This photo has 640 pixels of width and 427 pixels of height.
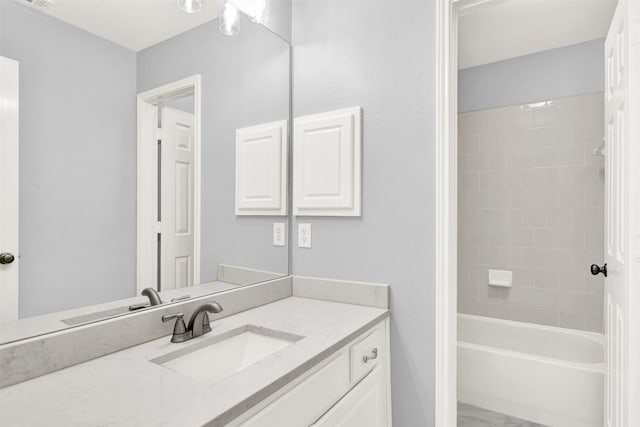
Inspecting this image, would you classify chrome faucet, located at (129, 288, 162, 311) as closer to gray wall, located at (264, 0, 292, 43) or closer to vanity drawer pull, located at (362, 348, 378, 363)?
vanity drawer pull, located at (362, 348, 378, 363)

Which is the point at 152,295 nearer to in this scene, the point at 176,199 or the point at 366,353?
the point at 176,199

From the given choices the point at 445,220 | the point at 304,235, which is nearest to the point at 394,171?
the point at 445,220

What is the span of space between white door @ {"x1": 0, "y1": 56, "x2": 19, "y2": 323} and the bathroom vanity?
0.16 m

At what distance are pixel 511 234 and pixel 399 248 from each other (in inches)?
65.3

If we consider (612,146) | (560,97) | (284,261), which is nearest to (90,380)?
(284,261)

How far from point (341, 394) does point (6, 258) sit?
38.9 inches

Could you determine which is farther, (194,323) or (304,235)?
(304,235)

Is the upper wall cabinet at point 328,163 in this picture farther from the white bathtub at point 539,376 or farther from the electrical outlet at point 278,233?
the white bathtub at point 539,376

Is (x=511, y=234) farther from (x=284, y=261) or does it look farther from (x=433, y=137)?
(x=284, y=261)

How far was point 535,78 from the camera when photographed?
260 centimetres

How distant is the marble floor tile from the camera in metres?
2.01

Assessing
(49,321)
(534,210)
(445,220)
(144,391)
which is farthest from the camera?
(534,210)

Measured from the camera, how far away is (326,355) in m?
1.02

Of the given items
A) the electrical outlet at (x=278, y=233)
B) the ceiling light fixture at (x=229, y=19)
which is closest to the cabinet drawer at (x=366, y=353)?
the electrical outlet at (x=278, y=233)
